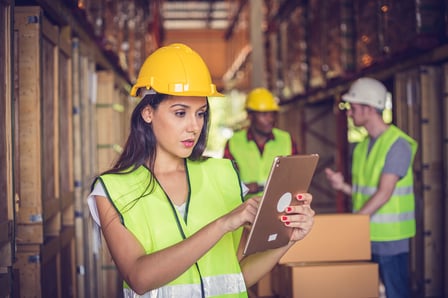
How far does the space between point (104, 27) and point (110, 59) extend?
47 centimetres

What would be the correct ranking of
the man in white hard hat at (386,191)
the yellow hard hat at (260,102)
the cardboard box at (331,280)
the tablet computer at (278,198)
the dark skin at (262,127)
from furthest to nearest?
the yellow hard hat at (260,102)
the dark skin at (262,127)
the man in white hard hat at (386,191)
the cardboard box at (331,280)
the tablet computer at (278,198)

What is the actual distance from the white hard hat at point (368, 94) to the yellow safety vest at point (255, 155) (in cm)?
162

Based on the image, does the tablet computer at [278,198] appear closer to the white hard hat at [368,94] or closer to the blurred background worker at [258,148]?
the white hard hat at [368,94]

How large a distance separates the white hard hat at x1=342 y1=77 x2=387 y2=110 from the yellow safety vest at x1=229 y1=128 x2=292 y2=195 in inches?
63.8

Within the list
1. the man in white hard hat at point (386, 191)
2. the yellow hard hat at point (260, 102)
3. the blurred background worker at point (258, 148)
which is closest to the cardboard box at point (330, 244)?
the man in white hard hat at point (386, 191)

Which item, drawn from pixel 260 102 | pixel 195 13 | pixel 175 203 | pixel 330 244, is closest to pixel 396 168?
pixel 330 244

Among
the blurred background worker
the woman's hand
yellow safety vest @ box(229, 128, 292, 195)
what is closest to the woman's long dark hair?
the woman's hand

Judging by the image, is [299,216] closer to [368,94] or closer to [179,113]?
[179,113]

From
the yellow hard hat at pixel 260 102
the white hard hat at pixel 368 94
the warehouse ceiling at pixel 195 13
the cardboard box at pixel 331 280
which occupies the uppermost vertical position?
the warehouse ceiling at pixel 195 13

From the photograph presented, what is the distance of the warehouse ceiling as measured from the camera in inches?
1097

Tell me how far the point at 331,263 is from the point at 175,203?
1.53 meters

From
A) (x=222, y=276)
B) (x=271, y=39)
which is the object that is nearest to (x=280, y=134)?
(x=222, y=276)

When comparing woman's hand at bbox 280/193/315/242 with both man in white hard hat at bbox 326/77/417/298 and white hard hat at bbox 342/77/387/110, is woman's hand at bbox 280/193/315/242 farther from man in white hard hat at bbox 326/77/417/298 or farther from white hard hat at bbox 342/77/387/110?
white hard hat at bbox 342/77/387/110

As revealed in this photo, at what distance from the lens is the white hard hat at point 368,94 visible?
4918mm
